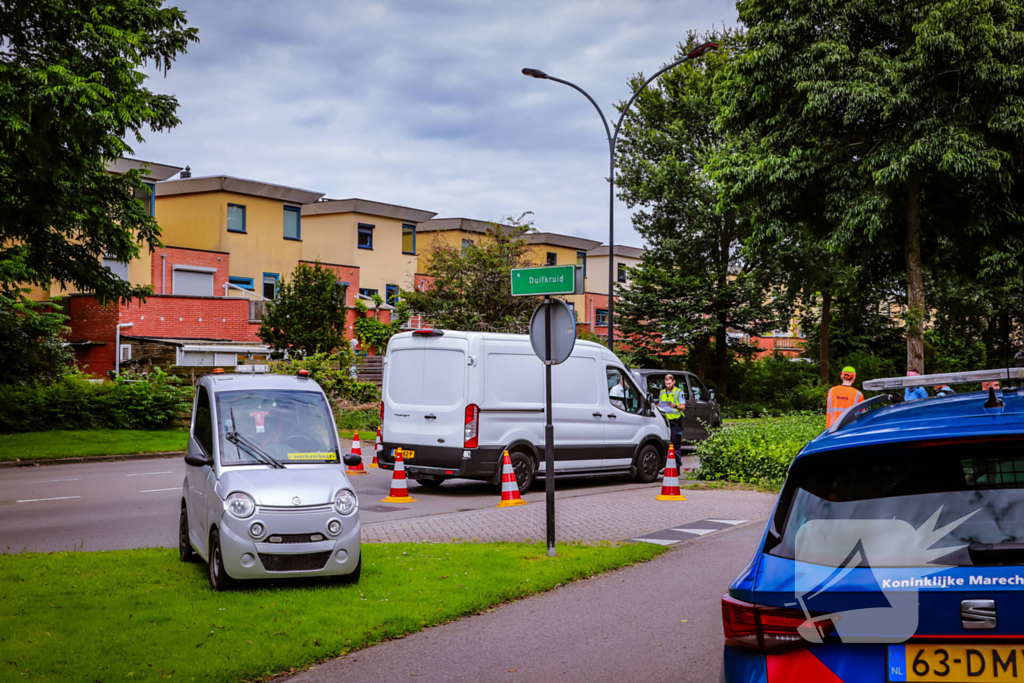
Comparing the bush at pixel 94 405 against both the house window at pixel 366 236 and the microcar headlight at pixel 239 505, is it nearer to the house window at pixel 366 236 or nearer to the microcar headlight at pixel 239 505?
the microcar headlight at pixel 239 505

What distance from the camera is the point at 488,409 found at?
14.3 meters

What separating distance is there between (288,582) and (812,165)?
2010 centimetres

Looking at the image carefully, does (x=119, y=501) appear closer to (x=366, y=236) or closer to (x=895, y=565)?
(x=895, y=565)

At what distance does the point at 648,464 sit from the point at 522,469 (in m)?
3.10

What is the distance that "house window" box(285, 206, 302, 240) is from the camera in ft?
155

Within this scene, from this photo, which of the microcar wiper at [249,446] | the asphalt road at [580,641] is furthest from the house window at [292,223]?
the asphalt road at [580,641]

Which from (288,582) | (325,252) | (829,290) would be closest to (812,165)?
(829,290)

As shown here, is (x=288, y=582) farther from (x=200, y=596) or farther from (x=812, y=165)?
(x=812, y=165)

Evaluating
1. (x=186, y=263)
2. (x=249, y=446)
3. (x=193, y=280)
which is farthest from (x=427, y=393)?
(x=193, y=280)

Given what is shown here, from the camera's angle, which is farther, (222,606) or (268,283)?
(268,283)

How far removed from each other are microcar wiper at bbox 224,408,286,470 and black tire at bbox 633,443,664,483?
9595 mm

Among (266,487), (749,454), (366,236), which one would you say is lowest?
(749,454)

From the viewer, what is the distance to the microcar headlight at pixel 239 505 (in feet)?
24.3

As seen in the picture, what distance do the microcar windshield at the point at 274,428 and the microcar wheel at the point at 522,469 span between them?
253 inches
